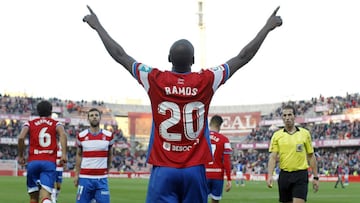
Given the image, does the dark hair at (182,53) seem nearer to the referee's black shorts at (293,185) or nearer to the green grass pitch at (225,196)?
the referee's black shorts at (293,185)

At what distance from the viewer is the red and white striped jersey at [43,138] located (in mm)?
11141

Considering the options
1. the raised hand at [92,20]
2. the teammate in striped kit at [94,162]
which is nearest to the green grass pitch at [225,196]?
the teammate in striped kit at [94,162]

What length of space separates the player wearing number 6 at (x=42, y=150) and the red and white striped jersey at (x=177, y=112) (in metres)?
6.31

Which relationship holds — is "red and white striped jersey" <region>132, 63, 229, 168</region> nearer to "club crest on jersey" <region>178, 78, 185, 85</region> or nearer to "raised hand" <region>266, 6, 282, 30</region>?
"club crest on jersey" <region>178, 78, 185, 85</region>

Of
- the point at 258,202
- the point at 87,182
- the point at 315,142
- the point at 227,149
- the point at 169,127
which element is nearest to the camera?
the point at 169,127

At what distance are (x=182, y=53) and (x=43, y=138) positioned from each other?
22.4ft

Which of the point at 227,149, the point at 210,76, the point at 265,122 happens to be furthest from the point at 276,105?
the point at 210,76

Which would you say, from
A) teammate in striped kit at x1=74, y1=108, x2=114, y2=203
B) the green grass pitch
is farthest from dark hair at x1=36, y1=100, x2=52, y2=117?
the green grass pitch

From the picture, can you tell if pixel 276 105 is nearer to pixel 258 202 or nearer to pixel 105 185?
pixel 258 202

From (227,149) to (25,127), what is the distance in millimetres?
4155

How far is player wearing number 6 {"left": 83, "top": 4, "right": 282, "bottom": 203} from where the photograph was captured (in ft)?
16.1

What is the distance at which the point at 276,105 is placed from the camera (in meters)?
81.9

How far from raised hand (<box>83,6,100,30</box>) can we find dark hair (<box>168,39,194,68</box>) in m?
0.70

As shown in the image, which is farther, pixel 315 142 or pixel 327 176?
pixel 315 142
